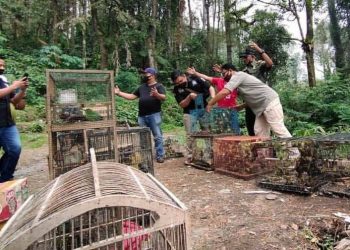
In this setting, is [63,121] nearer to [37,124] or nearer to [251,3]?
[37,124]

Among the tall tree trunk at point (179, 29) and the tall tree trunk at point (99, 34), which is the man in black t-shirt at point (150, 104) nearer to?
the tall tree trunk at point (99, 34)

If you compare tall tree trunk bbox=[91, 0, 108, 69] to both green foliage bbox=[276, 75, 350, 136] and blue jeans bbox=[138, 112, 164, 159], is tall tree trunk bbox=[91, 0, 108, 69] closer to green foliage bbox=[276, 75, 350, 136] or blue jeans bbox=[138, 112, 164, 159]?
green foliage bbox=[276, 75, 350, 136]

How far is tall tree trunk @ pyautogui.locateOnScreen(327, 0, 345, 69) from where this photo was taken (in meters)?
15.9

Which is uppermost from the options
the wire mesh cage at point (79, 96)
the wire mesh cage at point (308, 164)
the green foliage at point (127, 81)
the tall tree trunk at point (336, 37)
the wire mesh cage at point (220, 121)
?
the tall tree trunk at point (336, 37)

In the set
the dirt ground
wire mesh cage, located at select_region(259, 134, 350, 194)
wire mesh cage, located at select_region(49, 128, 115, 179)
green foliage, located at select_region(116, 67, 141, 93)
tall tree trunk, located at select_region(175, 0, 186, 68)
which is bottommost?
the dirt ground

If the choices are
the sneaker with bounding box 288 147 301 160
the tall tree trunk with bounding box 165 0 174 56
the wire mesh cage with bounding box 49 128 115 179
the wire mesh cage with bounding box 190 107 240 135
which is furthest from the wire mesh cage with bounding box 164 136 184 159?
the tall tree trunk with bounding box 165 0 174 56

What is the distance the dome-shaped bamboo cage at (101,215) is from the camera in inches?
61.4

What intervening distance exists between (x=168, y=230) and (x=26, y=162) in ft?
19.9

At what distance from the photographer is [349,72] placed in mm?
14430

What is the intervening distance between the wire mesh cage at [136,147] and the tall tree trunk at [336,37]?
45.8 ft

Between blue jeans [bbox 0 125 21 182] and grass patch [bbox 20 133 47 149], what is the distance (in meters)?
5.01

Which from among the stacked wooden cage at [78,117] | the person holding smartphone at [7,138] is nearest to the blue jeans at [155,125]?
the stacked wooden cage at [78,117]

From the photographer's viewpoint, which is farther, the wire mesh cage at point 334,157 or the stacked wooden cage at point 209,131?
the stacked wooden cage at point 209,131

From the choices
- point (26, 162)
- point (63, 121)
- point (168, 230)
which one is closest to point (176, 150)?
point (26, 162)
